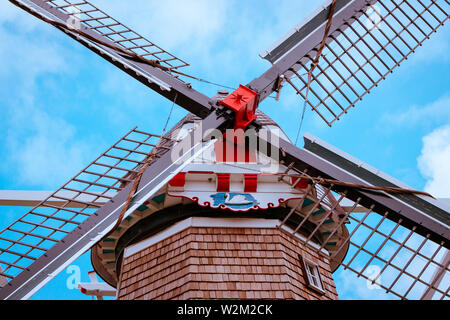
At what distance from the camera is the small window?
663cm

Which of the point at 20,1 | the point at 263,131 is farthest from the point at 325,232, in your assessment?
the point at 20,1

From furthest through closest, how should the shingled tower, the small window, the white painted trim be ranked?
the white painted trim < the small window < the shingled tower

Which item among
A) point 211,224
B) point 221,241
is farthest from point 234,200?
point 221,241

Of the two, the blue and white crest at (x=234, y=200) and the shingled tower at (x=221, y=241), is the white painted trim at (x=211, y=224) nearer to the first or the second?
the shingled tower at (x=221, y=241)

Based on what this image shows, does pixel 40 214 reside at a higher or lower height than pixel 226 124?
lower

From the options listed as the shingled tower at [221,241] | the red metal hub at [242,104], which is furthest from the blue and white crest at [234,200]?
the red metal hub at [242,104]

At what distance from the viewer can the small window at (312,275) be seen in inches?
261

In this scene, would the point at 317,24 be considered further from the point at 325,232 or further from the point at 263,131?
the point at 325,232

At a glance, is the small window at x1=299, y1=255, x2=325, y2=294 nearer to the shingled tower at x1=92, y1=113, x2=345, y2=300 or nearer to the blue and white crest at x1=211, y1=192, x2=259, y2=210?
the shingled tower at x1=92, y1=113, x2=345, y2=300

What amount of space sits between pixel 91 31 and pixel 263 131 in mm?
2826

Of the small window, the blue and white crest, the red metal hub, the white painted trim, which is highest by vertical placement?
the red metal hub

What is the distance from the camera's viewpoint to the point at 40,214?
620 cm

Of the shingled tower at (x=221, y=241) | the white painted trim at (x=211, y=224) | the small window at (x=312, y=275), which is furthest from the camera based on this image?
the white painted trim at (x=211, y=224)

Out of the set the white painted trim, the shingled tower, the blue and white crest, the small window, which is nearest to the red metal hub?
the shingled tower
